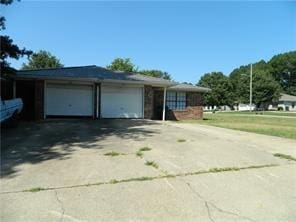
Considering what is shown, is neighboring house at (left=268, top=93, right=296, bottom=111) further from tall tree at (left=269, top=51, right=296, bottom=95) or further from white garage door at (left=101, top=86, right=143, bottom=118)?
white garage door at (left=101, top=86, right=143, bottom=118)

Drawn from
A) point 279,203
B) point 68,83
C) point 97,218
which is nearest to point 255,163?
point 279,203

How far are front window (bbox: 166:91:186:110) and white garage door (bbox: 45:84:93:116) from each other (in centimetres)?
645

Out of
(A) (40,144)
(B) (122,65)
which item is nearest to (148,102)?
(A) (40,144)

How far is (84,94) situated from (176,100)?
7.47 metres

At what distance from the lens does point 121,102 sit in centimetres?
2128

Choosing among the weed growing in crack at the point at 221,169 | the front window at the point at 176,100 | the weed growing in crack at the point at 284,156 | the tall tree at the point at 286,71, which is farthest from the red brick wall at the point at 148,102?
the tall tree at the point at 286,71

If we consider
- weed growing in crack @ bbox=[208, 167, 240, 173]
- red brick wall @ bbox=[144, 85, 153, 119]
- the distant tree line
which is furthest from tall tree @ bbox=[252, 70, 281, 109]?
weed growing in crack @ bbox=[208, 167, 240, 173]

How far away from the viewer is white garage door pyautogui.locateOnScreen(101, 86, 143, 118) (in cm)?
2081

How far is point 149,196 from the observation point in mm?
5305

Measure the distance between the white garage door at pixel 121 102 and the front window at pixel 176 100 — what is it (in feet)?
10.8

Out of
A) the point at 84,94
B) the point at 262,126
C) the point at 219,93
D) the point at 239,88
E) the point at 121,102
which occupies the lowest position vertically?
the point at 262,126

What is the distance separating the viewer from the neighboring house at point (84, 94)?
1906cm

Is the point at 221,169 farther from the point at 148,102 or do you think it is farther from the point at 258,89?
the point at 258,89

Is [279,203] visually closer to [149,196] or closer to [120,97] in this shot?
[149,196]
